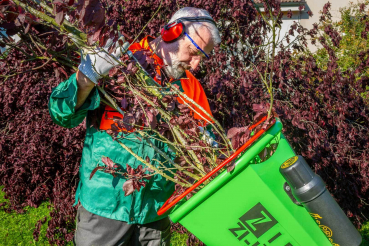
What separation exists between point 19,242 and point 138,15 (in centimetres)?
270

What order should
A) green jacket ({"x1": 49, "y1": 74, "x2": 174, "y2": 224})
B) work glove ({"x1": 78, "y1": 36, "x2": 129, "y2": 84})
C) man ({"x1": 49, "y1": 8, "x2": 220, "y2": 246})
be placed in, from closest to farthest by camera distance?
work glove ({"x1": 78, "y1": 36, "x2": 129, "y2": 84}) < man ({"x1": 49, "y1": 8, "x2": 220, "y2": 246}) < green jacket ({"x1": 49, "y1": 74, "x2": 174, "y2": 224})

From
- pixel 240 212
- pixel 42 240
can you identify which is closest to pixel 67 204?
pixel 42 240

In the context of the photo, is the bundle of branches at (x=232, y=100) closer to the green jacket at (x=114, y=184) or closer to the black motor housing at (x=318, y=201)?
the green jacket at (x=114, y=184)

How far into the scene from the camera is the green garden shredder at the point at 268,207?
1.22 meters

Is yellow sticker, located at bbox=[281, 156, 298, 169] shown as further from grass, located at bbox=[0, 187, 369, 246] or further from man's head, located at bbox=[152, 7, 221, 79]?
grass, located at bbox=[0, 187, 369, 246]

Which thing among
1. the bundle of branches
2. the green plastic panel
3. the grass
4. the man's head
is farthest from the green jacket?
the grass

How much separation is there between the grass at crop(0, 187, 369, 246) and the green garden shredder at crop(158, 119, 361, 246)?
230cm

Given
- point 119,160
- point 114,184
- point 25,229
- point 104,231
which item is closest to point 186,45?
point 119,160

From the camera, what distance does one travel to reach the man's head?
2.04 m

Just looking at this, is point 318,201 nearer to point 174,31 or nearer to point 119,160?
point 119,160

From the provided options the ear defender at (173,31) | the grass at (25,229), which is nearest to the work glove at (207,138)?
the ear defender at (173,31)

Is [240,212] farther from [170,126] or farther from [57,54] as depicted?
[57,54]

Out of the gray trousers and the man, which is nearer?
the man

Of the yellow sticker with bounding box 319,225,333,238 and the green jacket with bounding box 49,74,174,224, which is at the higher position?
the green jacket with bounding box 49,74,174,224
